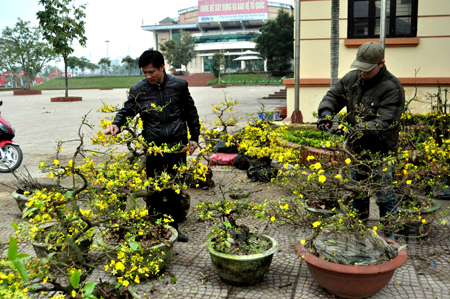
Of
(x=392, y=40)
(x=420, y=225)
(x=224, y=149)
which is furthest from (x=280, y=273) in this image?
(x=392, y=40)

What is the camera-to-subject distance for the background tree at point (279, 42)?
164 feet

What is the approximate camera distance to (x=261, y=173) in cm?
630

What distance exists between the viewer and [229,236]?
325cm

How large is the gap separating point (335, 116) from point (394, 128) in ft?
1.74

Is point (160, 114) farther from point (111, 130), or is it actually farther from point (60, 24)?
point (60, 24)

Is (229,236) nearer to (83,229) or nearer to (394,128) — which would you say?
(83,229)

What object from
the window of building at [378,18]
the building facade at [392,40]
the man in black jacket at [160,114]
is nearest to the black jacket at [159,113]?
the man in black jacket at [160,114]

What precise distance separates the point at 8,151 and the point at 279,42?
46104 millimetres

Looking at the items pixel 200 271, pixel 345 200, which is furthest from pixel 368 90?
pixel 200 271

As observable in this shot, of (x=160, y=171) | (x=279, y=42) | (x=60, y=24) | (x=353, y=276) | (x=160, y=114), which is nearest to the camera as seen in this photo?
(x=353, y=276)

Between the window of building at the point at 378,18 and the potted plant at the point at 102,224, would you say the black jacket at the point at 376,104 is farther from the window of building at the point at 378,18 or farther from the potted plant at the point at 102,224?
the window of building at the point at 378,18

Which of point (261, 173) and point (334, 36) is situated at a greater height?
point (334, 36)

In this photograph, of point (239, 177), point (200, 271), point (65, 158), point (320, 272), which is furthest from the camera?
point (65, 158)

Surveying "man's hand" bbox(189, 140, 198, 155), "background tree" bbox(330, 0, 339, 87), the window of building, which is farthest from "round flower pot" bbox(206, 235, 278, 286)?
the window of building
